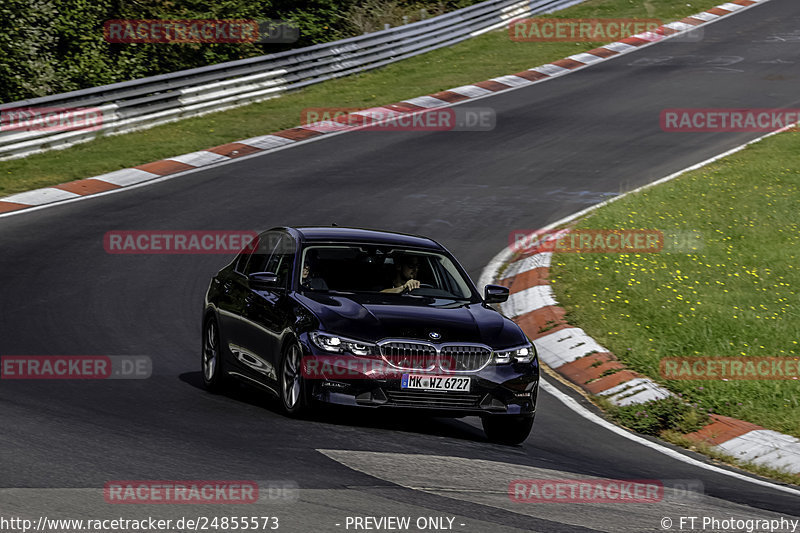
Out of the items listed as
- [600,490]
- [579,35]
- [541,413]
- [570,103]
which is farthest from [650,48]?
[600,490]

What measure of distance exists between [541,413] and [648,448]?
1.11m

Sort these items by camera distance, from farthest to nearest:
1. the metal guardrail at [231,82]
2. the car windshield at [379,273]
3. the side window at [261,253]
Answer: the metal guardrail at [231,82] → the side window at [261,253] → the car windshield at [379,273]

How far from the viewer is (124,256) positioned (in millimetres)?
15750

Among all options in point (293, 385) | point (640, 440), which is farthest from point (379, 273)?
point (640, 440)

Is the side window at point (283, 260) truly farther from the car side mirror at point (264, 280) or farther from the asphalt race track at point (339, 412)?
the asphalt race track at point (339, 412)

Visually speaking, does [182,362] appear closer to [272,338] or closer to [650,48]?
[272,338]

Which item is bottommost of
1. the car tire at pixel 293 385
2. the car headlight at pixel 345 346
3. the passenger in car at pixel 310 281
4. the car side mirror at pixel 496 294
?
the car tire at pixel 293 385

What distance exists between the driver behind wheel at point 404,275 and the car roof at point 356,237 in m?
0.21

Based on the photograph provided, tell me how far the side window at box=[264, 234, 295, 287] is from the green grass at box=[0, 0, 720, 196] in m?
9.64

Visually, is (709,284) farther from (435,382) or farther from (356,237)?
(435,382)

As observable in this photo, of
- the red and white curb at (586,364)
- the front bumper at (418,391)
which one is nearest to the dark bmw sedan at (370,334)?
the front bumper at (418,391)

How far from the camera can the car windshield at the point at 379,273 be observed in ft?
33.3

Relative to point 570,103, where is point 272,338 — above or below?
above

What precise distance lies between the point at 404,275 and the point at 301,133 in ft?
45.5
